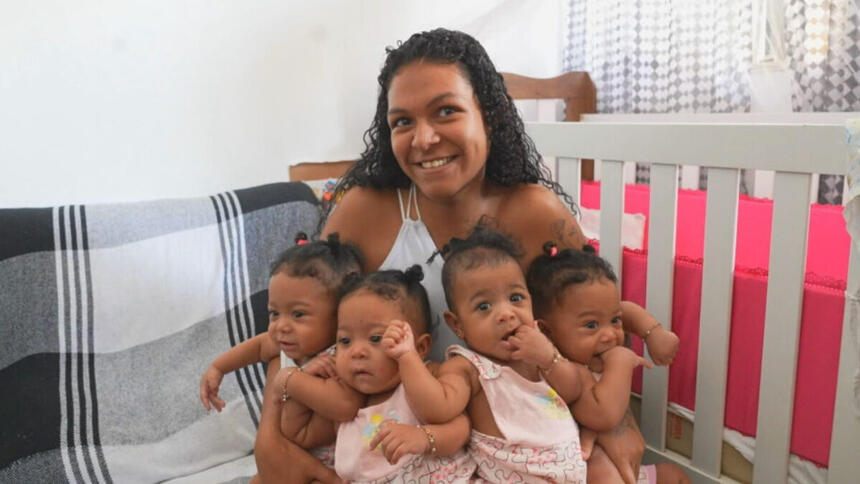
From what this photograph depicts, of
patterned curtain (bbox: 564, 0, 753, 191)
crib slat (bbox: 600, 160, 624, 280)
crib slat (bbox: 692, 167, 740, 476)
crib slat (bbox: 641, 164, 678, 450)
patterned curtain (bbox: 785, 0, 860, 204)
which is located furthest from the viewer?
patterned curtain (bbox: 564, 0, 753, 191)

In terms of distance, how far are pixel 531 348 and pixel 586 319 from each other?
179 millimetres

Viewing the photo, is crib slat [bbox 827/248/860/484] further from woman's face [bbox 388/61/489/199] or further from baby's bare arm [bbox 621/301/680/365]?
woman's face [bbox 388/61/489/199]

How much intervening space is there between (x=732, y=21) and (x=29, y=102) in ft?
7.06

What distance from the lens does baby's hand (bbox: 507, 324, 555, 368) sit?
41.7 inches

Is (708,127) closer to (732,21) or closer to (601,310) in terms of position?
(601,310)

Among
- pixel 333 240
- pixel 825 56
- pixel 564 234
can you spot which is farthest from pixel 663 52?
pixel 333 240

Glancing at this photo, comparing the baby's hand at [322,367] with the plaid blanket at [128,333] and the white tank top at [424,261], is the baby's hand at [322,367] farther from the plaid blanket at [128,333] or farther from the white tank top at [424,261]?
the plaid blanket at [128,333]

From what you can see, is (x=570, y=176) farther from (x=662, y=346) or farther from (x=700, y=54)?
(x=700, y=54)

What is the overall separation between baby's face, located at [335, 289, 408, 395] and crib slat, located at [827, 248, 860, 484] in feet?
2.37

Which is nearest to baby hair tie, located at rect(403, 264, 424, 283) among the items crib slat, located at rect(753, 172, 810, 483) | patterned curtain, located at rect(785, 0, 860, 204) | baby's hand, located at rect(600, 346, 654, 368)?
baby's hand, located at rect(600, 346, 654, 368)

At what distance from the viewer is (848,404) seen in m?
1.13

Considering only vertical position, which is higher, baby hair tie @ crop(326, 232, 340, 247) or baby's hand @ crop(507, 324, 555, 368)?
baby hair tie @ crop(326, 232, 340, 247)

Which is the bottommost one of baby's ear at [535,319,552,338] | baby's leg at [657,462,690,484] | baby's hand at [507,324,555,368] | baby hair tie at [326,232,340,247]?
baby's leg at [657,462,690,484]

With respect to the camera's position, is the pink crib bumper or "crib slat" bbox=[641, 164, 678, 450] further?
"crib slat" bbox=[641, 164, 678, 450]
